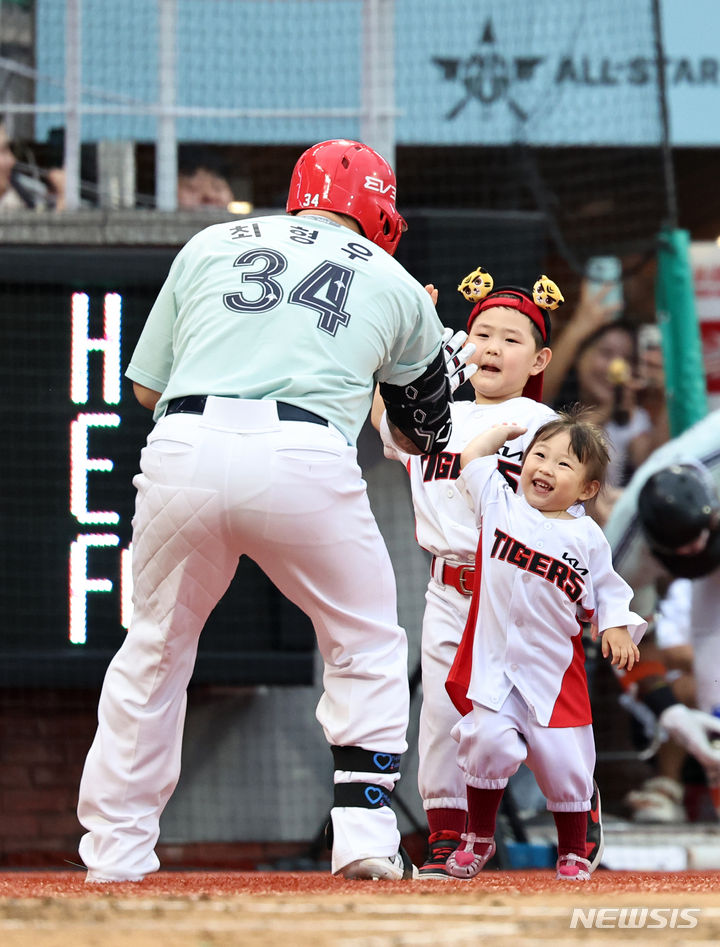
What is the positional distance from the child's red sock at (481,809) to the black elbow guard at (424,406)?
2.53ft

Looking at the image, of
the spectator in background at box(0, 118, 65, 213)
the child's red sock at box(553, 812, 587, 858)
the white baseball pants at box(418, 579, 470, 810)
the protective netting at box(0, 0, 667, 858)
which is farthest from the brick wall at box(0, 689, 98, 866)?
the child's red sock at box(553, 812, 587, 858)

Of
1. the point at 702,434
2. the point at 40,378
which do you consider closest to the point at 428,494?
the point at 40,378

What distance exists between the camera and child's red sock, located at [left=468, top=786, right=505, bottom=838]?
293cm

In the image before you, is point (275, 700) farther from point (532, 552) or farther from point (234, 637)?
point (532, 552)

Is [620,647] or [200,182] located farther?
[200,182]

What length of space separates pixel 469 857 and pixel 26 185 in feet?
12.4

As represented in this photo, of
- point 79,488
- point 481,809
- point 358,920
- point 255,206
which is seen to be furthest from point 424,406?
point 255,206

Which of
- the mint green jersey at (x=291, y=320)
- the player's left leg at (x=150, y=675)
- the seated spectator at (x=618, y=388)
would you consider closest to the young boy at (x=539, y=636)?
the mint green jersey at (x=291, y=320)

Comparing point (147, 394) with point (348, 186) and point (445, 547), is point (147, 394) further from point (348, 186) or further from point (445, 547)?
point (445, 547)

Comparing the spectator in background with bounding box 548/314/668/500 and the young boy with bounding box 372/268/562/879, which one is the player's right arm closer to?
the young boy with bounding box 372/268/562/879

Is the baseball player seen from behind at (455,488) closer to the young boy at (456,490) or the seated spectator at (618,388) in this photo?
the young boy at (456,490)

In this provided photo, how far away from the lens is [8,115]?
5.90m

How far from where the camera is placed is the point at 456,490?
3203 mm

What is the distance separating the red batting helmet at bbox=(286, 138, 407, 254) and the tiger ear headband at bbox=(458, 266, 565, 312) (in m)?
0.49
